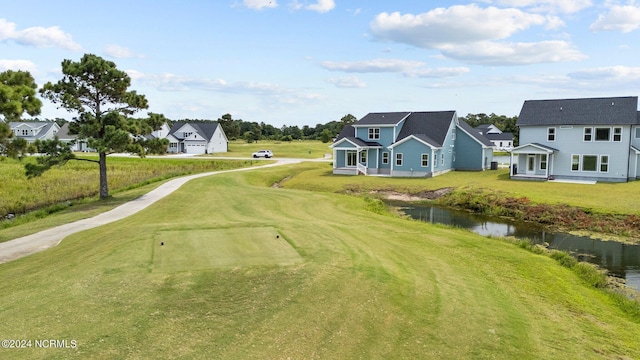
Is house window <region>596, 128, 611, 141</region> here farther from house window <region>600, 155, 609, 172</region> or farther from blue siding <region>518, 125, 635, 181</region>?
house window <region>600, 155, 609, 172</region>

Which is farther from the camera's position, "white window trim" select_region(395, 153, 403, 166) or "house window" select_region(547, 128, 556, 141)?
"white window trim" select_region(395, 153, 403, 166)

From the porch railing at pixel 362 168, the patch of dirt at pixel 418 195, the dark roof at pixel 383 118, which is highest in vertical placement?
the dark roof at pixel 383 118

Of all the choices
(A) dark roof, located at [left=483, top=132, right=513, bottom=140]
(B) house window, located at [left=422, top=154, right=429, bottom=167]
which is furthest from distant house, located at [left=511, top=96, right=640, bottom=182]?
(A) dark roof, located at [left=483, top=132, right=513, bottom=140]

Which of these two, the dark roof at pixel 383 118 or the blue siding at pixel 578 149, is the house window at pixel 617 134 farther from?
the dark roof at pixel 383 118

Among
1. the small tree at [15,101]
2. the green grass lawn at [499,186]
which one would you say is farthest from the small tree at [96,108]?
the green grass lawn at [499,186]

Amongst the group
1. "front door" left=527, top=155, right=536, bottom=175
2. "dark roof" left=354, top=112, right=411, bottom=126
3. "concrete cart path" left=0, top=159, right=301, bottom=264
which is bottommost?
Result: "concrete cart path" left=0, top=159, right=301, bottom=264

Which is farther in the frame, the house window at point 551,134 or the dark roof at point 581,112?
the house window at point 551,134

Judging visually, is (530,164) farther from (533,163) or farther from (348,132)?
(348,132)
